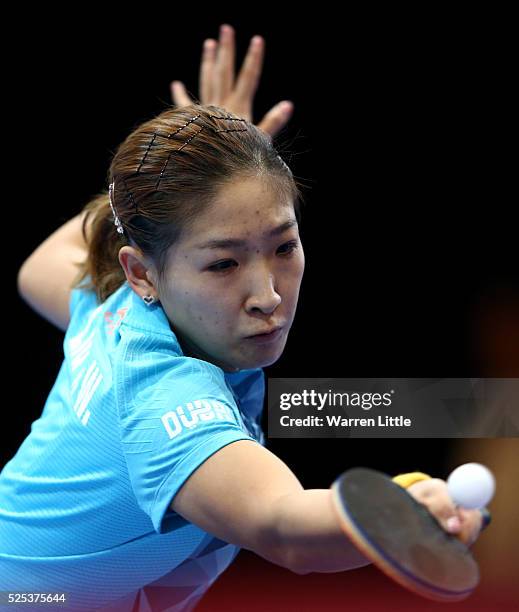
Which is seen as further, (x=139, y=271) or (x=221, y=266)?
(x=139, y=271)

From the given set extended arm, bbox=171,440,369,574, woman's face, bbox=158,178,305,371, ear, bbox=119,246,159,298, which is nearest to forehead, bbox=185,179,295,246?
woman's face, bbox=158,178,305,371

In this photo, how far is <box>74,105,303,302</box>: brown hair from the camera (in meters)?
1.42

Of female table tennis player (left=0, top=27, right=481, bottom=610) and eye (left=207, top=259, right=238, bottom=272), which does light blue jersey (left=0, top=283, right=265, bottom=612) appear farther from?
eye (left=207, top=259, right=238, bottom=272)

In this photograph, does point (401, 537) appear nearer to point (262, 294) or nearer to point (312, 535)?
point (312, 535)

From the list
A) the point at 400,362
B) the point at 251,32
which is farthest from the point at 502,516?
the point at 251,32

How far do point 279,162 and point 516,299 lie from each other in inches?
60.2

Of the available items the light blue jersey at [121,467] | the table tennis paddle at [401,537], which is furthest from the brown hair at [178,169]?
the table tennis paddle at [401,537]

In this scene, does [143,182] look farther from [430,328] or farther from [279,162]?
[430,328]

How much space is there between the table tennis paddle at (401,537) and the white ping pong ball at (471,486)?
0.04 m

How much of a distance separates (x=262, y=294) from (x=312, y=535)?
0.40 metres

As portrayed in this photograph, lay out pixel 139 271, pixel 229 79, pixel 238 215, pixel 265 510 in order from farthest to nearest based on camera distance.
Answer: pixel 229 79 < pixel 139 271 < pixel 238 215 < pixel 265 510

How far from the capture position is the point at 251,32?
2.94 meters

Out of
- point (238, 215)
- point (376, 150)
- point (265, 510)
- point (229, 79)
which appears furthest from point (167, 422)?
point (376, 150)

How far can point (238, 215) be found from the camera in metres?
1.40
